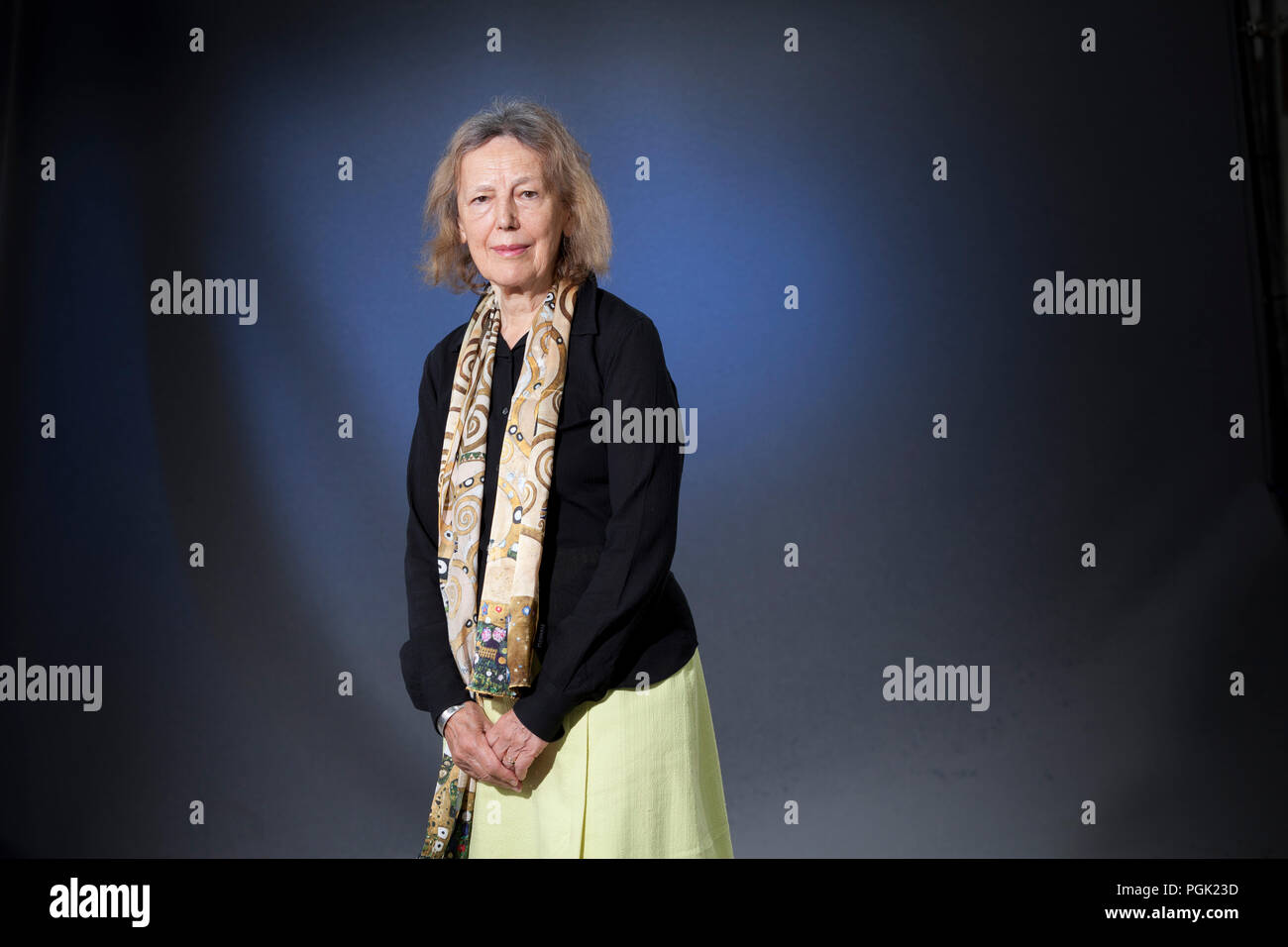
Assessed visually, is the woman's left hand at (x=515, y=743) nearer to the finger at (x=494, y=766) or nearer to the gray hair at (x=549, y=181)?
the finger at (x=494, y=766)

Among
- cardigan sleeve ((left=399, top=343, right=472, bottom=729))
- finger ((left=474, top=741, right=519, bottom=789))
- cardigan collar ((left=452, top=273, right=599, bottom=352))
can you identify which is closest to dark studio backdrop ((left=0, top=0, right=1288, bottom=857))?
cardigan sleeve ((left=399, top=343, right=472, bottom=729))

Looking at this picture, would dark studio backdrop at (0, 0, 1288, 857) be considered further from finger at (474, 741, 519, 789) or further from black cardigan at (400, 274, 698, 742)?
finger at (474, 741, 519, 789)

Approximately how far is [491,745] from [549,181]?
0.98m

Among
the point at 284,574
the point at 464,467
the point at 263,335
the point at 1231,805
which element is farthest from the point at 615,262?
the point at 1231,805

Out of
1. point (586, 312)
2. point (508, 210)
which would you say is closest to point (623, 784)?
point (586, 312)

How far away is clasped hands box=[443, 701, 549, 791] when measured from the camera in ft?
6.87

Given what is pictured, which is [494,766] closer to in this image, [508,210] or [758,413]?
[508,210]

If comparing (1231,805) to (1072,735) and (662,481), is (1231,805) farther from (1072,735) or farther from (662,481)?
(662,481)

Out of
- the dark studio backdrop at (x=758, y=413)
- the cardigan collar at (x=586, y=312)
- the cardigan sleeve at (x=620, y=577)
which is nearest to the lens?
the cardigan sleeve at (x=620, y=577)

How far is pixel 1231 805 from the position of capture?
12.1ft

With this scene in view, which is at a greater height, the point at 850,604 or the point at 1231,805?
the point at 850,604

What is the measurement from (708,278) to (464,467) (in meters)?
1.80

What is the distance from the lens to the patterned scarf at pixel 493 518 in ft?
6.97

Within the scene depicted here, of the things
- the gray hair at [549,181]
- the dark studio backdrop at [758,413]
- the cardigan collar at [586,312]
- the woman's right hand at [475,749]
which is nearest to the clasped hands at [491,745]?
the woman's right hand at [475,749]
